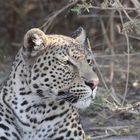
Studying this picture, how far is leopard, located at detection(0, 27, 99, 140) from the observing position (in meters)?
6.51

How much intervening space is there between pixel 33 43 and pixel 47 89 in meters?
0.44

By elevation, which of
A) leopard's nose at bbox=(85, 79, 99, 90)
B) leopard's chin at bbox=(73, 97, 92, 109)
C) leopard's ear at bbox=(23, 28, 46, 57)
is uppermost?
leopard's ear at bbox=(23, 28, 46, 57)

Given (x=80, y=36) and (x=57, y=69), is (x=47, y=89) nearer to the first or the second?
(x=57, y=69)

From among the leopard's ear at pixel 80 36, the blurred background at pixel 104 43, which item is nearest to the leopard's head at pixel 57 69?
the leopard's ear at pixel 80 36

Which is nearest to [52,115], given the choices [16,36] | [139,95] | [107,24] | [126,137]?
[126,137]

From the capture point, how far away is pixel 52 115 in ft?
22.5

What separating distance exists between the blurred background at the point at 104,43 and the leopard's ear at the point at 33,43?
727mm

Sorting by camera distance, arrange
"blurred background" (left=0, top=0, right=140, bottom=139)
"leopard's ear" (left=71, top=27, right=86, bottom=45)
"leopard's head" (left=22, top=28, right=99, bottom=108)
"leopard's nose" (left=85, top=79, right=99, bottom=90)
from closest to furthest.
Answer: "leopard's nose" (left=85, top=79, right=99, bottom=90), "leopard's head" (left=22, top=28, right=99, bottom=108), "leopard's ear" (left=71, top=27, right=86, bottom=45), "blurred background" (left=0, top=0, right=140, bottom=139)

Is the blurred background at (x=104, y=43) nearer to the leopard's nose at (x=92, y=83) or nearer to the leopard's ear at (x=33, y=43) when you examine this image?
the leopard's ear at (x=33, y=43)

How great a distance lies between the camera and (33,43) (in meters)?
6.54

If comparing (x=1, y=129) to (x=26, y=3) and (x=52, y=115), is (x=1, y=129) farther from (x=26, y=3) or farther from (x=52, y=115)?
(x=26, y=3)

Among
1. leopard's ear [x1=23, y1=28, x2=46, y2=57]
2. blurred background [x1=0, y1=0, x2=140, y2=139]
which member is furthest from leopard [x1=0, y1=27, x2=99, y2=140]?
blurred background [x1=0, y1=0, x2=140, y2=139]

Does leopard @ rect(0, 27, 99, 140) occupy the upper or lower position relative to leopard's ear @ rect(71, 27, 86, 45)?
lower

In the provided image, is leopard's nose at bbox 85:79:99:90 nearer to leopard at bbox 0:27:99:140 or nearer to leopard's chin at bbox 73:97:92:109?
leopard at bbox 0:27:99:140
